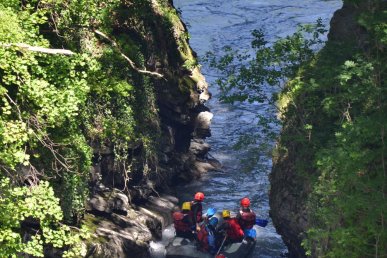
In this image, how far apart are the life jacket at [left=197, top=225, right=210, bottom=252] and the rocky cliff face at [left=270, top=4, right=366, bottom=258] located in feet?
5.84

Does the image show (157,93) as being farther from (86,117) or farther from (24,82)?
(24,82)

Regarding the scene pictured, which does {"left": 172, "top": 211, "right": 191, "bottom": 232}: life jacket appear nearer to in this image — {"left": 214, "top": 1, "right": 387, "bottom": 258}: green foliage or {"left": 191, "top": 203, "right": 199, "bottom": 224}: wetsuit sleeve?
{"left": 191, "top": 203, "right": 199, "bottom": 224}: wetsuit sleeve

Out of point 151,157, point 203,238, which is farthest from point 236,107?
point 203,238

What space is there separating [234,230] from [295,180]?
2.43 metres

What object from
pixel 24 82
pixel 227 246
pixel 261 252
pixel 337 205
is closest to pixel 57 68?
pixel 24 82

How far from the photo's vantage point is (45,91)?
→ 11914 mm

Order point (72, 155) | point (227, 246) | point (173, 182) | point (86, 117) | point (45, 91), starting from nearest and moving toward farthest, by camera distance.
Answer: point (45, 91) < point (72, 155) < point (86, 117) < point (227, 246) < point (173, 182)

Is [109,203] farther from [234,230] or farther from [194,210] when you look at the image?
[234,230]

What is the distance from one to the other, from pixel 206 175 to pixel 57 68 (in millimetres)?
11728

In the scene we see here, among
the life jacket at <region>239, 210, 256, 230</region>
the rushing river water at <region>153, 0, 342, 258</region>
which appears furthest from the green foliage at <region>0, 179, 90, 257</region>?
the rushing river water at <region>153, 0, 342, 258</region>

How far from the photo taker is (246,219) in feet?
59.1

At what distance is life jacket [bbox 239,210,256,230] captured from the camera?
59.1ft

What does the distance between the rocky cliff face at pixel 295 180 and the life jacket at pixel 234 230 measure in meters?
1.01

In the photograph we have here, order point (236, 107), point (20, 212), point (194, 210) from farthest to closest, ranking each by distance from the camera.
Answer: point (236, 107), point (194, 210), point (20, 212)
